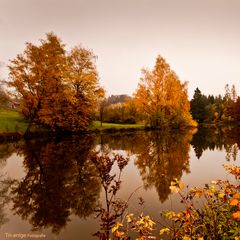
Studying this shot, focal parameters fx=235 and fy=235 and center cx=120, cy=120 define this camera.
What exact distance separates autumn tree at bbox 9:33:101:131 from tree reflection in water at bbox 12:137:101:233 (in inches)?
629

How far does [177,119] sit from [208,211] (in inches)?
1501

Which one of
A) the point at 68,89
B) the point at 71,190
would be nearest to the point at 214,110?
the point at 68,89

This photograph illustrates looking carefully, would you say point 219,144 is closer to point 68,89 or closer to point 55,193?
point 55,193

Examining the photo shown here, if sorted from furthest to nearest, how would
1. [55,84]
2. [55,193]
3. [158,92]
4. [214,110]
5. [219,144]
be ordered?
[214,110], [158,92], [55,84], [219,144], [55,193]

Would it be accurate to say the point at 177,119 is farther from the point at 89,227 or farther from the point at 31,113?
the point at 89,227

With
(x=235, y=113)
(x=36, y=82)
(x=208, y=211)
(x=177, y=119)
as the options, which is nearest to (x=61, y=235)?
(x=208, y=211)

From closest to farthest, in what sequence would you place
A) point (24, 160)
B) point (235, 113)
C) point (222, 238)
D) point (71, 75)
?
point (222, 238) < point (24, 160) < point (71, 75) < point (235, 113)

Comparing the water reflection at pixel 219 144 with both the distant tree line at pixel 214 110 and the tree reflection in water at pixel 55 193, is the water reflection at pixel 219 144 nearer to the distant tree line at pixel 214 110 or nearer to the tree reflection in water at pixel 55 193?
the tree reflection in water at pixel 55 193

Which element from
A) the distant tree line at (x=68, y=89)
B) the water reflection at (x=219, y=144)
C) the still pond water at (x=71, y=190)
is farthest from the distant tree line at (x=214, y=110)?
the still pond water at (x=71, y=190)

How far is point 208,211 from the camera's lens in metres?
4.92

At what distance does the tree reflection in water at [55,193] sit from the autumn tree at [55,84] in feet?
52.4

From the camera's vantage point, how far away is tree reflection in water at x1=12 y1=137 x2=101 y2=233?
602cm

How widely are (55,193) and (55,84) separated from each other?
2219 centimetres

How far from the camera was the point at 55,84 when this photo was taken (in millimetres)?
28062
